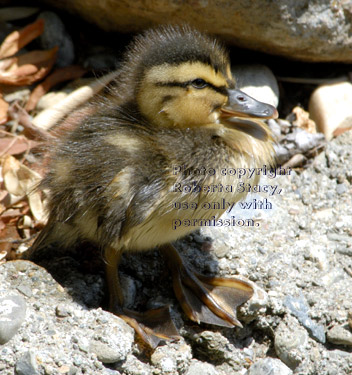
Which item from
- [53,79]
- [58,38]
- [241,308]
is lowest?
[241,308]

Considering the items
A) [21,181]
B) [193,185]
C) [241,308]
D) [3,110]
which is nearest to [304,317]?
[241,308]

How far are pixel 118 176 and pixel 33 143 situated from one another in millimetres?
1279

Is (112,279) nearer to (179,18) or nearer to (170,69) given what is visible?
(170,69)

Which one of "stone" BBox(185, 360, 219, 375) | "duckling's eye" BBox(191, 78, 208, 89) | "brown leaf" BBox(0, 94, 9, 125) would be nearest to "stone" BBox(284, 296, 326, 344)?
"stone" BBox(185, 360, 219, 375)

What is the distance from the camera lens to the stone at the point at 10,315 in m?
2.26

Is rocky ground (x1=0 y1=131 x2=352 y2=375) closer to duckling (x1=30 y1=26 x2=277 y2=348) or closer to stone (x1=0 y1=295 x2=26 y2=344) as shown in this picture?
stone (x1=0 y1=295 x2=26 y2=344)

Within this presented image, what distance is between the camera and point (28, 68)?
12.2ft

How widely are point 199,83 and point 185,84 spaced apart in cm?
6

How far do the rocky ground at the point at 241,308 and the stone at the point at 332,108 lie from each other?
35 cm

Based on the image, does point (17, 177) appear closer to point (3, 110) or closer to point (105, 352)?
point (3, 110)

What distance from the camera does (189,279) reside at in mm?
2730

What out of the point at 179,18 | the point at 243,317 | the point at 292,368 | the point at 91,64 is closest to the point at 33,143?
the point at 91,64

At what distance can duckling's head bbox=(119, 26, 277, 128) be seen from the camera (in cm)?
240

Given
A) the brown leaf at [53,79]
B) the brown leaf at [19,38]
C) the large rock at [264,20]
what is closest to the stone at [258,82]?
the large rock at [264,20]
